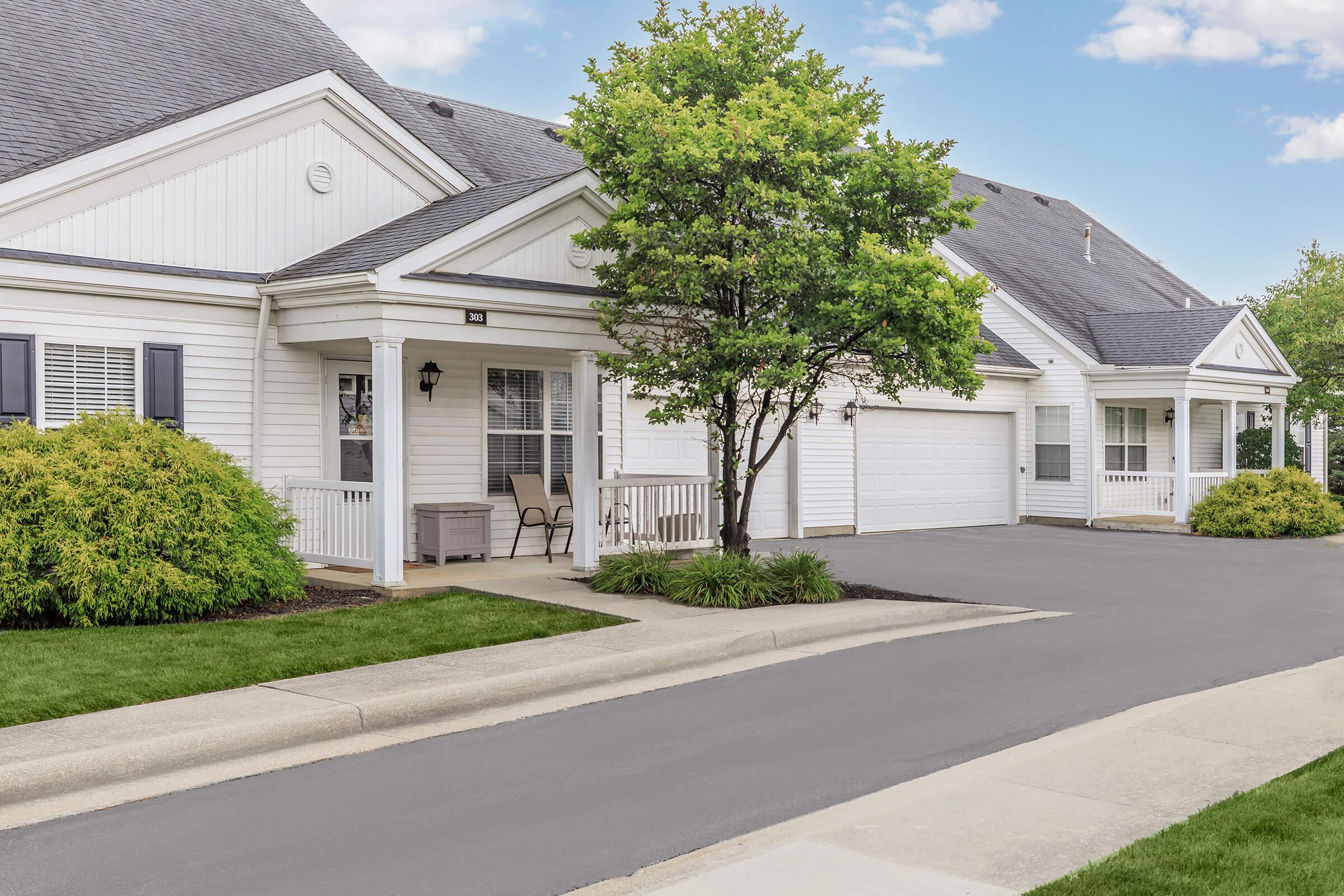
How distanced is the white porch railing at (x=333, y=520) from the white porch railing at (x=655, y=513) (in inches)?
102

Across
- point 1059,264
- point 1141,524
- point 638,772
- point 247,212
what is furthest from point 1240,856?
point 1059,264

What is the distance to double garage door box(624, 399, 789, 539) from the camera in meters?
18.0

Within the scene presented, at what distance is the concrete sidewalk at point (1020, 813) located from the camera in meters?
4.81

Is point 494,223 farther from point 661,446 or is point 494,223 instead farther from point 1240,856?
point 1240,856

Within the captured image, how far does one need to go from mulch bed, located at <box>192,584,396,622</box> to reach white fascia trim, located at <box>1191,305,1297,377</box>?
17646 millimetres

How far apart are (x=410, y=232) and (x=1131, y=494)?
17426 millimetres

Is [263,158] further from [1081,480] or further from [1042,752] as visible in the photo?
[1081,480]

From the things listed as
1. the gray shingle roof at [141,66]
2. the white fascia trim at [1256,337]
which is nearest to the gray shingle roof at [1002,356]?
Answer: the white fascia trim at [1256,337]

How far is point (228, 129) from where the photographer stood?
1306 centimetres

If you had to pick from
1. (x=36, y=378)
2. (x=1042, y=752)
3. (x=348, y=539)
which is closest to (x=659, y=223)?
(x=348, y=539)

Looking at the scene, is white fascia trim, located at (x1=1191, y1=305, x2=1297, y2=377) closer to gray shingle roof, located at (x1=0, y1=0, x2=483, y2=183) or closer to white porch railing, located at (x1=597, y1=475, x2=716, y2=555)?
white porch railing, located at (x1=597, y1=475, x2=716, y2=555)

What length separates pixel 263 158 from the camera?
44.2 ft

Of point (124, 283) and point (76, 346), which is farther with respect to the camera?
point (124, 283)

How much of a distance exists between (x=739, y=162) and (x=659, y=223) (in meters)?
0.97
